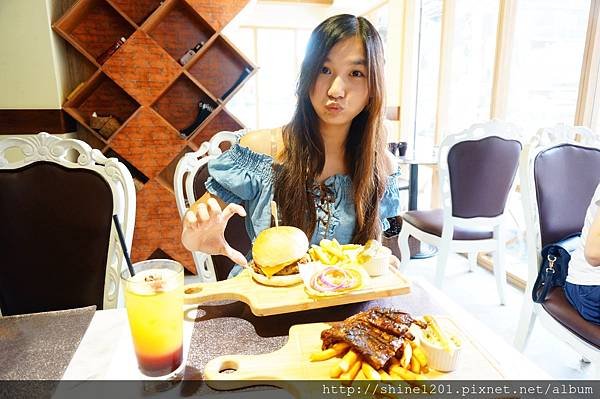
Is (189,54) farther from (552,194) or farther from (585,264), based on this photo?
(585,264)

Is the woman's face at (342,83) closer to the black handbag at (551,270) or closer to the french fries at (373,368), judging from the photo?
the french fries at (373,368)

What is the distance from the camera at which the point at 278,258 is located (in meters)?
0.94

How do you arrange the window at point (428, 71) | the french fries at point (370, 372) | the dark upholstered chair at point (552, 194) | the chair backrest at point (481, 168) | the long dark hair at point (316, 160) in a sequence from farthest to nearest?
the window at point (428, 71) < the chair backrest at point (481, 168) < the dark upholstered chair at point (552, 194) < the long dark hair at point (316, 160) < the french fries at point (370, 372)

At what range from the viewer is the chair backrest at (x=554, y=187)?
1729mm

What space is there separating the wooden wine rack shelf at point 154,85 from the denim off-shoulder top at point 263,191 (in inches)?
63.2

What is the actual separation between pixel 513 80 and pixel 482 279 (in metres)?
1.64

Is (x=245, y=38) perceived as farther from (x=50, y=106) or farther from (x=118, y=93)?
(x=50, y=106)

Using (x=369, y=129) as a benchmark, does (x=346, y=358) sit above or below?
below

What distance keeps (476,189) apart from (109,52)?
253 cm

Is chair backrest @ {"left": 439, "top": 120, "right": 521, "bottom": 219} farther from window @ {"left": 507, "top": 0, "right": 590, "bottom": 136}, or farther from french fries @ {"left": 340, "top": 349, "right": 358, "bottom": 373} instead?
french fries @ {"left": 340, "top": 349, "right": 358, "bottom": 373}

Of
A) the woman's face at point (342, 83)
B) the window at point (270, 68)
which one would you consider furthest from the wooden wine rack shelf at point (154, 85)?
the window at point (270, 68)

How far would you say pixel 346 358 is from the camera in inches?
26.7

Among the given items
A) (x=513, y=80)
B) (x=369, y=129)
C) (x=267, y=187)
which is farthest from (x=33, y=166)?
(x=513, y=80)

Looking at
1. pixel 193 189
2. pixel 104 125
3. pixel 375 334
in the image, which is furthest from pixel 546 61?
pixel 104 125
